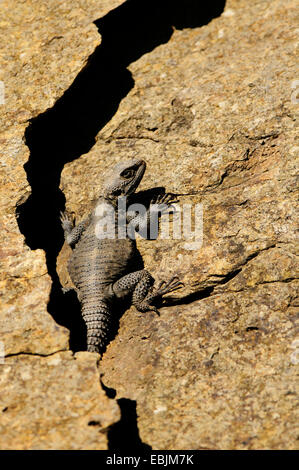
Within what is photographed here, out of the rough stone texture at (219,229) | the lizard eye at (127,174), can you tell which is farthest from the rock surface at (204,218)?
the lizard eye at (127,174)

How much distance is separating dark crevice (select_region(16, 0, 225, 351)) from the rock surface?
0.23ft

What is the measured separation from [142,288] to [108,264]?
0.51 meters

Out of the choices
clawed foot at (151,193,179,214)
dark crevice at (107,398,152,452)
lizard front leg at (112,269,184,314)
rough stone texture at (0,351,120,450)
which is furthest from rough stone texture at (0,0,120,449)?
clawed foot at (151,193,179,214)

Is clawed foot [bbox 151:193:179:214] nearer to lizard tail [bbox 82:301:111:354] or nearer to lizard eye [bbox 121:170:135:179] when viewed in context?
lizard eye [bbox 121:170:135:179]

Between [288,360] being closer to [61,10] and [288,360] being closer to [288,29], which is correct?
[288,29]

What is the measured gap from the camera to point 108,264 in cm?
543

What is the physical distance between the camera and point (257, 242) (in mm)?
5082

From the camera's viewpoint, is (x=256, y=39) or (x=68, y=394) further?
(x=256, y=39)

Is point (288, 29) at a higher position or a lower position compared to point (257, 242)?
higher

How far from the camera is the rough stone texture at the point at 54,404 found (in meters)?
3.92
